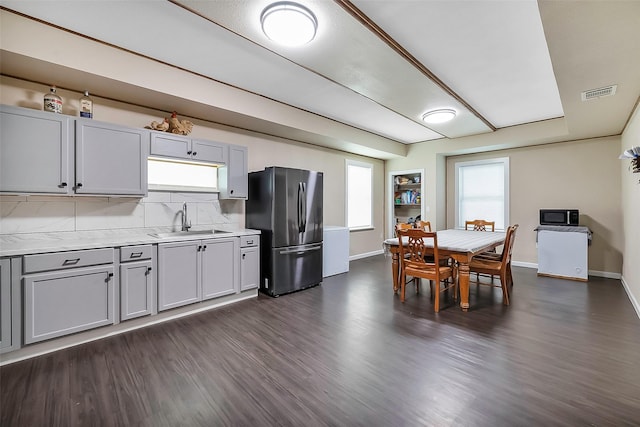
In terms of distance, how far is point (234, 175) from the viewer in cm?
384

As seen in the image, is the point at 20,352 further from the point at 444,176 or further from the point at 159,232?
the point at 444,176

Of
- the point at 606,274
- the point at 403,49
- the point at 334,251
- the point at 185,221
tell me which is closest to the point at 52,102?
the point at 185,221

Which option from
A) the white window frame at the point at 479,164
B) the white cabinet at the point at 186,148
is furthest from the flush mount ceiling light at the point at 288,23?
the white window frame at the point at 479,164

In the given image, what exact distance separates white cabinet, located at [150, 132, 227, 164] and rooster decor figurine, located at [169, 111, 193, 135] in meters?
0.12

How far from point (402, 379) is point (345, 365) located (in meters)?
0.43

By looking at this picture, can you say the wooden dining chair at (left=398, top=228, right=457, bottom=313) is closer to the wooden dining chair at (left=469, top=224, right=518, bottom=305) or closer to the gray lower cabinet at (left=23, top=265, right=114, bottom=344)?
the wooden dining chair at (left=469, top=224, right=518, bottom=305)

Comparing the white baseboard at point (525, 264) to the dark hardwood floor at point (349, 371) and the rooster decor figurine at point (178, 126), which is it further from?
the rooster decor figurine at point (178, 126)

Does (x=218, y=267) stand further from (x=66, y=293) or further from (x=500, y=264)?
(x=500, y=264)

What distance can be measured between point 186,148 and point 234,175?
687mm

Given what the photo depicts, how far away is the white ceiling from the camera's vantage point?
2.04 m

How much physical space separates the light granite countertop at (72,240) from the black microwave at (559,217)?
541 cm

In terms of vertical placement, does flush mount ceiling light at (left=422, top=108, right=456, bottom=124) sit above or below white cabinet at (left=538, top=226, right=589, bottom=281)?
above

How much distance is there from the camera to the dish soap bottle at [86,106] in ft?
8.97

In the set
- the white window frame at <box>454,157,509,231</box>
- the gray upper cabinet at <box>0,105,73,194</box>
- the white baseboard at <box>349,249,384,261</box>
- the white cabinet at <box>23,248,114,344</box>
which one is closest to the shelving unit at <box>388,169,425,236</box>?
the white baseboard at <box>349,249,384,261</box>
